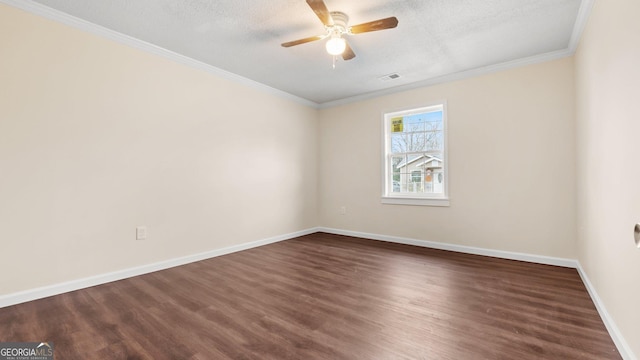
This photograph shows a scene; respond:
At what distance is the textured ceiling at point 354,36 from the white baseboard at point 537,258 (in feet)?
8.08

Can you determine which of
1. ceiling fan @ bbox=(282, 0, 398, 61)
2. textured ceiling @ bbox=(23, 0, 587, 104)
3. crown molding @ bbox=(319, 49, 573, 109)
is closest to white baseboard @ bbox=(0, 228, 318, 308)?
textured ceiling @ bbox=(23, 0, 587, 104)

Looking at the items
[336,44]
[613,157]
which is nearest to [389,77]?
[336,44]

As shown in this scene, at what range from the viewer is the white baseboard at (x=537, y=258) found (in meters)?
1.60

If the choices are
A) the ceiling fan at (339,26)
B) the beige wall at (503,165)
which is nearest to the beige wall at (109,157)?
the ceiling fan at (339,26)

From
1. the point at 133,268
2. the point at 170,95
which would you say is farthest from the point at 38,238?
the point at 170,95

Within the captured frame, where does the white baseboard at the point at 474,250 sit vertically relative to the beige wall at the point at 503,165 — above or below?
below

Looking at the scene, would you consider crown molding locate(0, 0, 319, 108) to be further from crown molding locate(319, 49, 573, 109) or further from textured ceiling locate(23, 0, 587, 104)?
crown molding locate(319, 49, 573, 109)

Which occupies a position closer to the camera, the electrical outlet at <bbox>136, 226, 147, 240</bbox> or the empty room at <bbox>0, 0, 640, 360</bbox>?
the empty room at <bbox>0, 0, 640, 360</bbox>

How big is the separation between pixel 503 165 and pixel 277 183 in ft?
10.9

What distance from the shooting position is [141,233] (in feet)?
9.75

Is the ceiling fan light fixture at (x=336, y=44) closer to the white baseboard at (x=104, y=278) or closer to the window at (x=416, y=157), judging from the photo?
the window at (x=416, y=157)

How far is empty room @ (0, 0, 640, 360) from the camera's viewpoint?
174 cm

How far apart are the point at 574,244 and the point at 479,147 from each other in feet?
5.01

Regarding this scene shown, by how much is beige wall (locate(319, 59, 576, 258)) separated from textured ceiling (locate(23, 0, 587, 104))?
1.25ft
